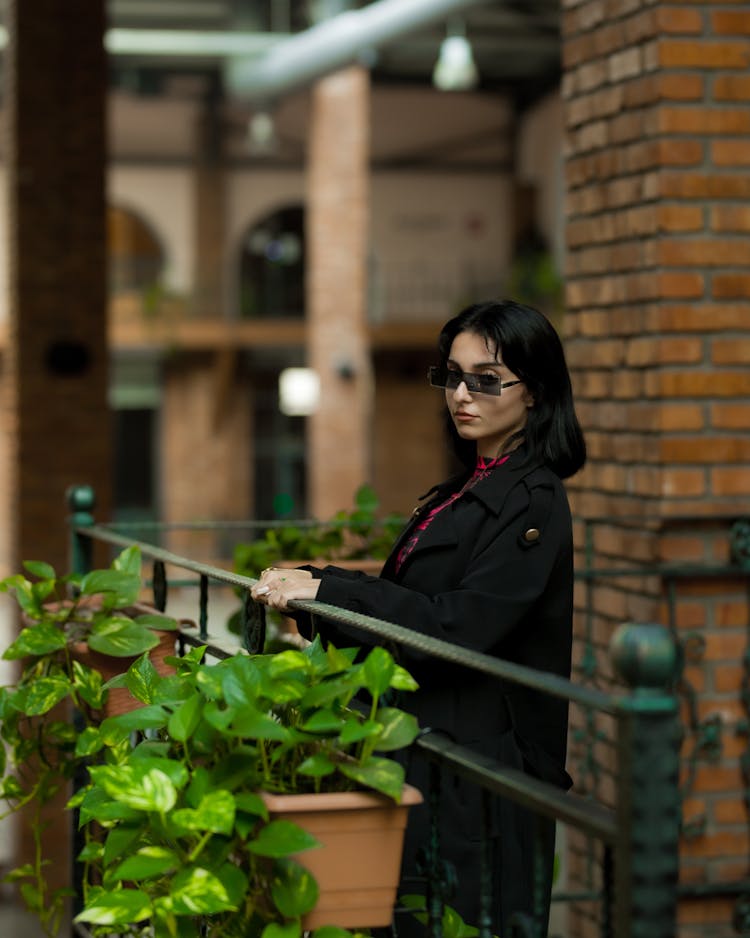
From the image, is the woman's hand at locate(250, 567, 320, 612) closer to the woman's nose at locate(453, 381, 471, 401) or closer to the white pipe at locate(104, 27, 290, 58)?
the woman's nose at locate(453, 381, 471, 401)

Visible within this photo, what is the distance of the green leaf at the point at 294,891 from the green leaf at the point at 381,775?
142 millimetres

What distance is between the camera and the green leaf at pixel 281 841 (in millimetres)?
2225

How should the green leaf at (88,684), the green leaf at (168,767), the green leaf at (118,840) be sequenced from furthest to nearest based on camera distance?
the green leaf at (88,684) < the green leaf at (118,840) < the green leaf at (168,767)

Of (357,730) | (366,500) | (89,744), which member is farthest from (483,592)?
(366,500)

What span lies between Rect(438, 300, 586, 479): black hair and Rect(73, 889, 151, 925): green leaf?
1023 millimetres

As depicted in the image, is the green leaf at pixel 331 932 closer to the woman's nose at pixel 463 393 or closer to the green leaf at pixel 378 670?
the green leaf at pixel 378 670

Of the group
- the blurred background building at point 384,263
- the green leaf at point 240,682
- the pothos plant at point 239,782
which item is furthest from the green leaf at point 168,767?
the blurred background building at point 384,263

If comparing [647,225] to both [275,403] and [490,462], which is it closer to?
[490,462]

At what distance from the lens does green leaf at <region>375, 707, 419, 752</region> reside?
237 cm

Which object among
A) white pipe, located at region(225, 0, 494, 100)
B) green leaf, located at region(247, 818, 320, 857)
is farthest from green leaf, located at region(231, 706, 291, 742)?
white pipe, located at region(225, 0, 494, 100)

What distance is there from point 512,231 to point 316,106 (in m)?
5.65

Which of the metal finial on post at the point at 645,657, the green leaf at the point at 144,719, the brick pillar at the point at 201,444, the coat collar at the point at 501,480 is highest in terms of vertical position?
the coat collar at the point at 501,480

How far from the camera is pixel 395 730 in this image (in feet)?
7.82

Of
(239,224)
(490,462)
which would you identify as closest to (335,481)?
(239,224)
